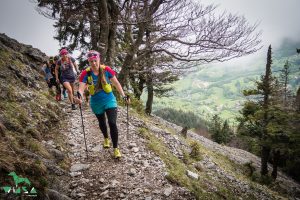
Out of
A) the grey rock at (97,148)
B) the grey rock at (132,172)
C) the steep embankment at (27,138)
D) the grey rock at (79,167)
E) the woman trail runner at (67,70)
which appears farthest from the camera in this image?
the woman trail runner at (67,70)

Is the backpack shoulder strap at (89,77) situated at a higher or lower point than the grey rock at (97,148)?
A: higher

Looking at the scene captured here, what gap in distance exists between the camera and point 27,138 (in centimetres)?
557

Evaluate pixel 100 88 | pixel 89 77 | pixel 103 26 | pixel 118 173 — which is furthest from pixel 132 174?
pixel 103 26

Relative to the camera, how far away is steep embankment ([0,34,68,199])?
152 inches

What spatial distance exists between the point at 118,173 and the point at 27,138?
2.33 meters

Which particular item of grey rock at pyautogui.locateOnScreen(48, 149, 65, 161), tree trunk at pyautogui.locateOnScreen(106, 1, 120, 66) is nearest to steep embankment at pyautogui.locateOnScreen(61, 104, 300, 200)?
grey rock at pyautogui.locateOnScreen(48, 149, 65, 161)

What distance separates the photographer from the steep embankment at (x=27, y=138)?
385cm

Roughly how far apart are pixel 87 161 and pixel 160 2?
23.7 feet

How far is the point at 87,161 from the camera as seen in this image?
619 cm

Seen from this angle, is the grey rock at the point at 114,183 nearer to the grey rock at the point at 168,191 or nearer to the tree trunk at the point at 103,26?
the grey rock at the point at 168,191

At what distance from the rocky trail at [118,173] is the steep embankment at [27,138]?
40cm

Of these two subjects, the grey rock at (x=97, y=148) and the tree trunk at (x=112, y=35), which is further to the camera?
the tree trunk at (x=112, y=35)

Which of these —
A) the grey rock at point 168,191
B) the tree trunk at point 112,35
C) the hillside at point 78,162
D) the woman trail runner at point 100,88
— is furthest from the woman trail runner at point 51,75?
the grey rock at point 168,191

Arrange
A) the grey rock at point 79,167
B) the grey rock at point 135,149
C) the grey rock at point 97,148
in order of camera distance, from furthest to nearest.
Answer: the grey rock at point 135,149
the grey rock at point 97,148
the grey rock at point 79,167
